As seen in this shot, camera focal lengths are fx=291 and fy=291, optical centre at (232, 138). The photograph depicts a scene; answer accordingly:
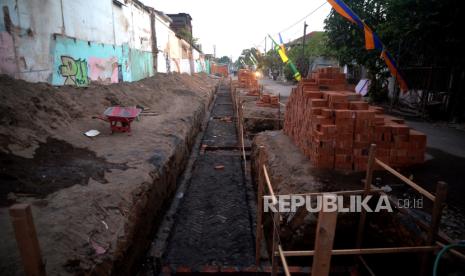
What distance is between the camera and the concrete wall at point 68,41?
729 centimetres

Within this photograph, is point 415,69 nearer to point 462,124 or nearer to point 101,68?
point 462,124

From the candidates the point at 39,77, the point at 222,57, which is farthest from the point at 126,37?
the point at 222,57

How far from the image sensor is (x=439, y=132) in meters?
9.69

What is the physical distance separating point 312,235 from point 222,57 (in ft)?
517

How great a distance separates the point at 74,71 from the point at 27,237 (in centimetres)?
963

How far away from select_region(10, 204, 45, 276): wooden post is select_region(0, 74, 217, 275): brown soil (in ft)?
3.61

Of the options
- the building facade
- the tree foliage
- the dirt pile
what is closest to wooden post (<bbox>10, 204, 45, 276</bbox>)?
the dirt pile

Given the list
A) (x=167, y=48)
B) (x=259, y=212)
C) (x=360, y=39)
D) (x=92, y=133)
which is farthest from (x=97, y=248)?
(x=167, y=48)

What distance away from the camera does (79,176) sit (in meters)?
5.12

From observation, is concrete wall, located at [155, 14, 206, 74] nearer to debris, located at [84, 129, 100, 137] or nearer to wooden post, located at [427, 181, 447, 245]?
debris, located at [84, 129, 100, 137]

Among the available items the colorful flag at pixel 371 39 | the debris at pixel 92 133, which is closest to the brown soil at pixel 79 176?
the debris at pixel 92 133

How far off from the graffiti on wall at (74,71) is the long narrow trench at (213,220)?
16.4 feet

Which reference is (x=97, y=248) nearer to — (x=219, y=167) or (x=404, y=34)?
(x=219, y=167)

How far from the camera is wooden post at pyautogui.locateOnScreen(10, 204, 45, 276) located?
72.0 inches
